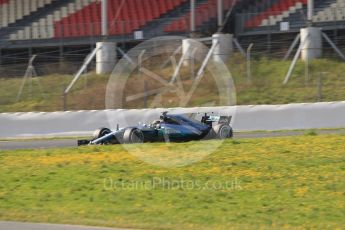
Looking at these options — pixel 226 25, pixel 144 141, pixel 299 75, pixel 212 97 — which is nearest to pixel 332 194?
pixel 144 141

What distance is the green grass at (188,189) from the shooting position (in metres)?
10.5

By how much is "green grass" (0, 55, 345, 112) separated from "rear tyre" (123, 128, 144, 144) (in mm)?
9976

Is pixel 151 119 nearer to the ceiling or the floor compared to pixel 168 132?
nearer to the floor

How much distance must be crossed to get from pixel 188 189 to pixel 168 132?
640 centimetres

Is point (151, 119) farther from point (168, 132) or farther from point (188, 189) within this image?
point (188, 189)

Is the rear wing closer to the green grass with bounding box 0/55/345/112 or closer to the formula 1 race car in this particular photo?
the formula 1 race car

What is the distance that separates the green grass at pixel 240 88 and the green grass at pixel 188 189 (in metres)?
11.7

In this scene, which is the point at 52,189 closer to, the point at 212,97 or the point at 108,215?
the point at 108,215

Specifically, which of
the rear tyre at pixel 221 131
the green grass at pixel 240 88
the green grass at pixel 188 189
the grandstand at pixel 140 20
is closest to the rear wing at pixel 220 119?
the rear tyre at pixel 221 131

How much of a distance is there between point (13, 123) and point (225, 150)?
47.6ft

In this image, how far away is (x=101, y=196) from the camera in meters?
12.2

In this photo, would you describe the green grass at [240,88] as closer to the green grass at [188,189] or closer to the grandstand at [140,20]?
the grandstand at [140,20]

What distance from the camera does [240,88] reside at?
2903cm

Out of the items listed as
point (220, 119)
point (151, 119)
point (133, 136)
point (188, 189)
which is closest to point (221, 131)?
point (220, 119)
